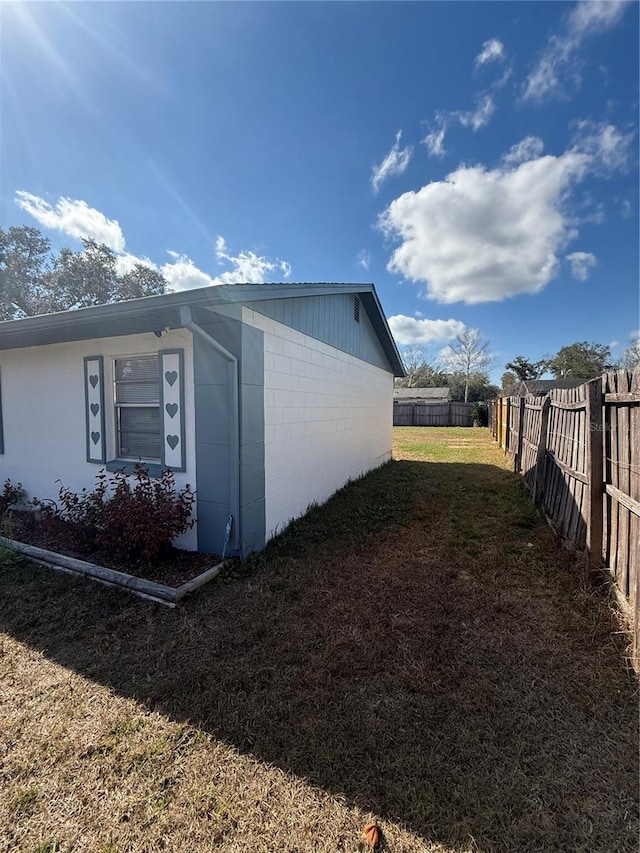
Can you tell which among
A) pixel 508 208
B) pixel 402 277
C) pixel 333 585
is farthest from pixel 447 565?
pixel 402 277

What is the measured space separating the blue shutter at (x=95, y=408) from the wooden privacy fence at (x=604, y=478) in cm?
570

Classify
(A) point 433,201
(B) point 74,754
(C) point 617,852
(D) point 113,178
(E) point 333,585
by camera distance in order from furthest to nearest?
1. (A) point 433,201
2. (D) point 113,178
3. (E) point 333,585
4. (B) point 74,754
5. (C) point 617,852

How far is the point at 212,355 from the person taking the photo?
3.82 metres

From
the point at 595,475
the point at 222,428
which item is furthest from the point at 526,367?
the point at 222,428

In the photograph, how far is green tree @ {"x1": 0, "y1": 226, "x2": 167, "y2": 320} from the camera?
20188 millimetres

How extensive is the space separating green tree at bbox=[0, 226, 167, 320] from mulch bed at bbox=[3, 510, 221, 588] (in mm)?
21123

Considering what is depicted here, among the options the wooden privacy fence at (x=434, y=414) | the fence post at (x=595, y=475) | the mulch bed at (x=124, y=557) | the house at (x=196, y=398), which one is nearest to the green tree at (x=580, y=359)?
the wooden privacy fence at (x=434, y=414)

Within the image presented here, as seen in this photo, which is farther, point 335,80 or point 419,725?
point 335,80

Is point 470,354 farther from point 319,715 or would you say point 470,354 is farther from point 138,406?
point 319,715

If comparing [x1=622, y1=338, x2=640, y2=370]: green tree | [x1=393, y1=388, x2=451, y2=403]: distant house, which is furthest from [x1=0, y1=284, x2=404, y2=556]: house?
[x1=622, y1=338, x2=640, y2=370]: green tree

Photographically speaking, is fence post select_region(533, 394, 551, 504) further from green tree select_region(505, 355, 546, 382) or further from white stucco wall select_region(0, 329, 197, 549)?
green tree select_region(505, 355, 546, 382)

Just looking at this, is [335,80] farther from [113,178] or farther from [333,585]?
[333,585]

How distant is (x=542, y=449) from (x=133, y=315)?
240 inches

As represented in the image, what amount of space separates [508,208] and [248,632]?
13091 millimetres
